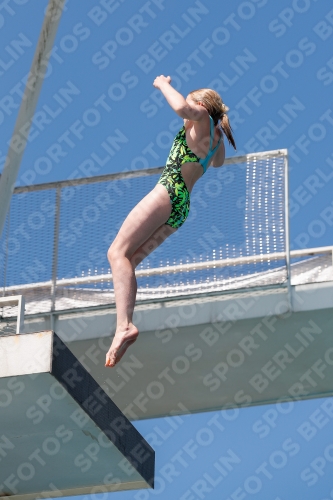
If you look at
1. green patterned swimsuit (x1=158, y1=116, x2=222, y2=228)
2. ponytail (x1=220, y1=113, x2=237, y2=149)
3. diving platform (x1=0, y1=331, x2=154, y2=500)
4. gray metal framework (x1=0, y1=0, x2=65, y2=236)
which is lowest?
diving platform (x1=0, y1=331, x2=154, y2=500)

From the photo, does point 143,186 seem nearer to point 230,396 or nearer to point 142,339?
point 142,339

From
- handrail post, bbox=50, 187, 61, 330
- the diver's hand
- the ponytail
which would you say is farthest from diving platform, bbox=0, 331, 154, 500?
the diver's hand

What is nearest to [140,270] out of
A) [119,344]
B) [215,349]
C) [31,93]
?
[215,349]

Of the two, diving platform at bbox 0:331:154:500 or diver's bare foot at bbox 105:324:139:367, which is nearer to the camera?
diver's bare foot at bbox 105:324:139:367

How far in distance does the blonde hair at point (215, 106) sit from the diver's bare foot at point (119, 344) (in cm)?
160

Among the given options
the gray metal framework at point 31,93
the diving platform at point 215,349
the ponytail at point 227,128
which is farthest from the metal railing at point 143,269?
the ponytail at point 227,128

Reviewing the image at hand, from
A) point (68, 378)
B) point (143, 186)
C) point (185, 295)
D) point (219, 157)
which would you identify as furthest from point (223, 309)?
point (219, 157)

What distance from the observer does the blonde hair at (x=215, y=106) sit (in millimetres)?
8320

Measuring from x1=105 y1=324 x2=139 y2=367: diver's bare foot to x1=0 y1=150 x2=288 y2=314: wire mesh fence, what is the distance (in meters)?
4.43

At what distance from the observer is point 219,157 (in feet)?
28.7

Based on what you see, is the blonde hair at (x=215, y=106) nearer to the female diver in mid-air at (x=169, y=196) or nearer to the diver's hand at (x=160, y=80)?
the female diver in mid-air at (x=169, y=196)

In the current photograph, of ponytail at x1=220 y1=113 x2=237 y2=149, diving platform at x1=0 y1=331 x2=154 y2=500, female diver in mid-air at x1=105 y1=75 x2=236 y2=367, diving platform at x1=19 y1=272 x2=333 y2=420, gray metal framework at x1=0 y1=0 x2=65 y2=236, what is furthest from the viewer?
diving platform at x1=19 y1=272 x2=333 y2=420

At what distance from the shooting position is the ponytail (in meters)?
8.46

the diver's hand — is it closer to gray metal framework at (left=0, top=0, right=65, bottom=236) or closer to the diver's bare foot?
gray metal framework at (left=0, top=0, right=65, bottom=236)
